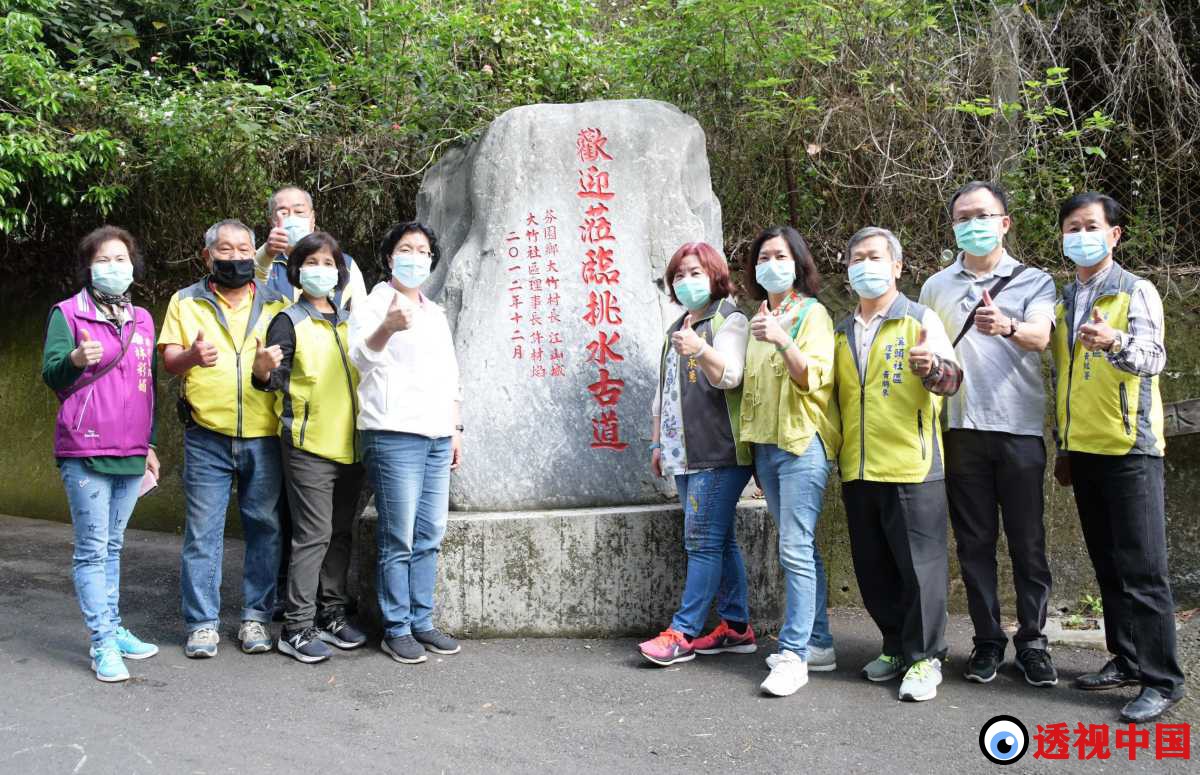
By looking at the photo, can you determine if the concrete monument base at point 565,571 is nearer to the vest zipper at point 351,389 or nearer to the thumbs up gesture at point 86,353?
the vest zipper at point 351,389

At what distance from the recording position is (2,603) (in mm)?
4762

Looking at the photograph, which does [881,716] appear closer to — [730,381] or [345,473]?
[730,381]

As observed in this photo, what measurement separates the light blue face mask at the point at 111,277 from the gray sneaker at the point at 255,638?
144cm

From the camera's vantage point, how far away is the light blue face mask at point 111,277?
378cm

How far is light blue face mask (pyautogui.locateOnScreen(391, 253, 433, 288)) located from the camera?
3.98 meters

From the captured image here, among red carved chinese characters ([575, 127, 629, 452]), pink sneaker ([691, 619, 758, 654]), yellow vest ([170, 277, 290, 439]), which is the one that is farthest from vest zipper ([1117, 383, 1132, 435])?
yellow vest ([170, 277, 290, 439])

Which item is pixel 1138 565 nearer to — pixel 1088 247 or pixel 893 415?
pixel 893 415

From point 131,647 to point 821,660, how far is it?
2.75 meters

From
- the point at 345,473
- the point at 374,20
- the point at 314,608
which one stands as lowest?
the point at 314,608

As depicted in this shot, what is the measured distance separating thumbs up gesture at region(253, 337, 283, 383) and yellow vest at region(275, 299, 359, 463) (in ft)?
0.28

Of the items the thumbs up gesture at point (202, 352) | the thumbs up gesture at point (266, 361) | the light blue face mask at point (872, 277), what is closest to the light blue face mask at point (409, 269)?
the thumbs up gesture at point (266, 361)

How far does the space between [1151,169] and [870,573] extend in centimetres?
340

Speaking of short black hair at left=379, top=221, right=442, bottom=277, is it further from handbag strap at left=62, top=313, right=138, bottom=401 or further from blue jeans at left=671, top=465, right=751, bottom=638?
Answer: blue jeans at left=671, top=465, right=751, bottom=638

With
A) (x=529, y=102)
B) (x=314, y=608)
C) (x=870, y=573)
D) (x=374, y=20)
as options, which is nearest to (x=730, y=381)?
(x=870, y=573)
